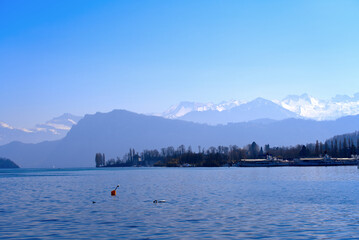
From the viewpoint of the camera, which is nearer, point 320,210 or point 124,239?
point 124,239

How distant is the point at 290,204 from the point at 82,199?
33.2 metres

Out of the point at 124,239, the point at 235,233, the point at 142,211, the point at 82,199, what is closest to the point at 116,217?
the point at 142,211

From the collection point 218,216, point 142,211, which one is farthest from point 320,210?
point 142,211

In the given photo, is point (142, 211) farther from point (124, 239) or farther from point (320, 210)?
point (320, 210)

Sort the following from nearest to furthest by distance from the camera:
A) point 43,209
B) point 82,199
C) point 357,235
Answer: point 357,235 → point 43,209 → point 82,199

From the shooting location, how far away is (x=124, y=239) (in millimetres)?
36156

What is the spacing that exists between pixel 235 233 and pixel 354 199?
3131cm

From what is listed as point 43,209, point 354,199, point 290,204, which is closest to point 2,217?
point 43,209

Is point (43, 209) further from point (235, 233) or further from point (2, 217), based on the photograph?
point (235, 233)

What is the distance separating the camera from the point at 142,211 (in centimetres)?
5344

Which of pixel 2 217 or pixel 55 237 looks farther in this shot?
pixel 2 217

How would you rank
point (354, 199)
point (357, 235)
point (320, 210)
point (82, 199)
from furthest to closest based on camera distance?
point (82, 199), point (354, 199), point (320, 210), point (357, 235)

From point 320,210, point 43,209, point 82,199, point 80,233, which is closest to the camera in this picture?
point 80,233

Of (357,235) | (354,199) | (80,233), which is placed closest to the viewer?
(357,235)
